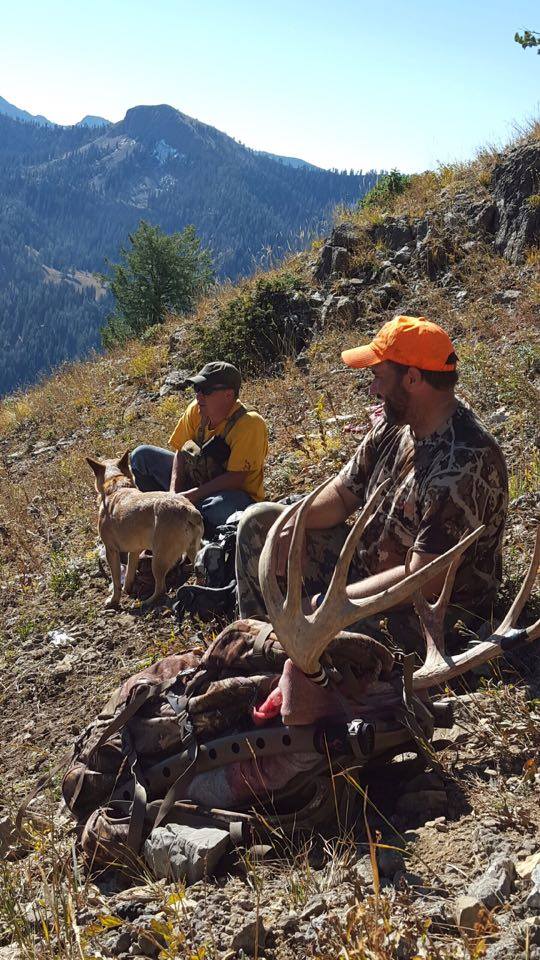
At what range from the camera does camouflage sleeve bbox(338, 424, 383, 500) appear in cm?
448

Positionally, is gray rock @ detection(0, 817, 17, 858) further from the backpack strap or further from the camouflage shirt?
the backpack strap

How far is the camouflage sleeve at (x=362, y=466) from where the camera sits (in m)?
4.48

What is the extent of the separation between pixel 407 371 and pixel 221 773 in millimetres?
2028

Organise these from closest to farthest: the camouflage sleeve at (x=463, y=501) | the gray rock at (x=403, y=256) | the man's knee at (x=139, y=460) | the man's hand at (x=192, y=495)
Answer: the camouflage sleeve at (x=463, y=501)
the man's hand at (x=192, y=495)
the man's knee at (x=139, y=460)
the gray rock at (x=403, y=256)

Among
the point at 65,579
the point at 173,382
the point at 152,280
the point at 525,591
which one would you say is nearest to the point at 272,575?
the point at 525,591

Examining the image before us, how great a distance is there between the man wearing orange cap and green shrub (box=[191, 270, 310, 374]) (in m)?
8.49

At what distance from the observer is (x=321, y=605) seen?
2795mm

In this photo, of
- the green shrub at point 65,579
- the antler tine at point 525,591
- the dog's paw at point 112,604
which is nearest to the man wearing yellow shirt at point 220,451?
the dog's paw at point 112,604

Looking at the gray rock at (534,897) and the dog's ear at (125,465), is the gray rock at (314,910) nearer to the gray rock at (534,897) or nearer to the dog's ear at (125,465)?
the gray rock at (534,897)

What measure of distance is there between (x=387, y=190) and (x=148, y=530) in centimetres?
1134

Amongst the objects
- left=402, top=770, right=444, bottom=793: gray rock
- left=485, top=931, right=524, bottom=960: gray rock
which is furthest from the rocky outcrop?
left=485, top=931, right=524, bottom=960: gray rock

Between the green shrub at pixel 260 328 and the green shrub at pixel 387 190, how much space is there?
7.21 feet

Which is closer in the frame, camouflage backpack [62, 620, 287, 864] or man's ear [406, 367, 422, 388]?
camouflage backpack [62, 620, 287, 864]

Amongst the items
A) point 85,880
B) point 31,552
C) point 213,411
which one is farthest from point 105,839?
point 31,552
